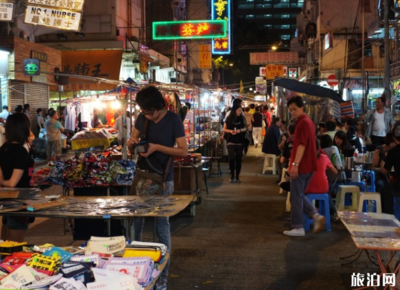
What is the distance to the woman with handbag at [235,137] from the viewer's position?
13.1 m

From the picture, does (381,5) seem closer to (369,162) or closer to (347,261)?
(369,162)

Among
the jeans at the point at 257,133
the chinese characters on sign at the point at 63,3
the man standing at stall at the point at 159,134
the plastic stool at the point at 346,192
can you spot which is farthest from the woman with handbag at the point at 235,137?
the jeans at the point at 257,133

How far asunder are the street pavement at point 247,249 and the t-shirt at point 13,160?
6.63ft

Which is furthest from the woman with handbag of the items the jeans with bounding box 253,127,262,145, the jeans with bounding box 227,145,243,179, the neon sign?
the jeans with bounding box 253,127,262,145

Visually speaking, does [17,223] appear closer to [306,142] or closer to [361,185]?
[306,142]

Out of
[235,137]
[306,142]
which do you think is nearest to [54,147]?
[235,137]

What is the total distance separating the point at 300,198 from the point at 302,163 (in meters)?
0.52

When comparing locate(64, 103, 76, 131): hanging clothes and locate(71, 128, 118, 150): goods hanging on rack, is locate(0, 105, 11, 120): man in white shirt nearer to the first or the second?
→ locate(71, 128, 118, 150): goods hanging on rack

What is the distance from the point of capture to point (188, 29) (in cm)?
1966

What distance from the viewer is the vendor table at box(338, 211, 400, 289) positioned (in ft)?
14.9

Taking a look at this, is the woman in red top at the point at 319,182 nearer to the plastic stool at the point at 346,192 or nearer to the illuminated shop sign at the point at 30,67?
the plastic stool at the point at 346,192

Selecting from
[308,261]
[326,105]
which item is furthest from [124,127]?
[326,105]

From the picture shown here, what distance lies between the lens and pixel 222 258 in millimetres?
Result: 6691

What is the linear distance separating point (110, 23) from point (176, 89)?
10.5 metres
